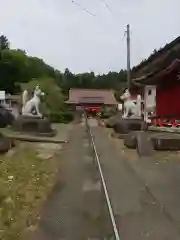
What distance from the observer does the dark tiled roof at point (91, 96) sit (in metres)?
83.1

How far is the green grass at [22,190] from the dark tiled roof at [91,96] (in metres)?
68.2

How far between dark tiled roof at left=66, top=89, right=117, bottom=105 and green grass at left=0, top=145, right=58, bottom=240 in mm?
68169

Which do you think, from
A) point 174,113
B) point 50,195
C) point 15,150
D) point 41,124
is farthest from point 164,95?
point 50,195

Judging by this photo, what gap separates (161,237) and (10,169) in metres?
6.77

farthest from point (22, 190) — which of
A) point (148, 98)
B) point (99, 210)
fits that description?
point (148, 98)

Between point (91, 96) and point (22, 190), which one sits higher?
point (91, 96)

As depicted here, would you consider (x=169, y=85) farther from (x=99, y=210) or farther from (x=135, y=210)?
(x=99, y=210)

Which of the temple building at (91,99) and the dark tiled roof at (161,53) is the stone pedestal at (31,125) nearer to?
the dark tiled roof at (161,53)

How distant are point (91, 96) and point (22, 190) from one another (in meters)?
77.4

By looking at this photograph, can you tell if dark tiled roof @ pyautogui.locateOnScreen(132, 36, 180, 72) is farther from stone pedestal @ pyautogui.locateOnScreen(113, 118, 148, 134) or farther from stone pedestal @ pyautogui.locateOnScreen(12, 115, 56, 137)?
stone pedestal @ pyautogui.locateOnScreen(12, 115, 56, 137)

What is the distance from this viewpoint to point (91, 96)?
86.4 m

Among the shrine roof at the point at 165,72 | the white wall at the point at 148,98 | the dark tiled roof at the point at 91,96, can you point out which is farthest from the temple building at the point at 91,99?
the shrine roof at the point at 165,72

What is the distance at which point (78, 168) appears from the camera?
12.6 meters

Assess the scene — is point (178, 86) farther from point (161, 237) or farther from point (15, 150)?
point (161, 237)
